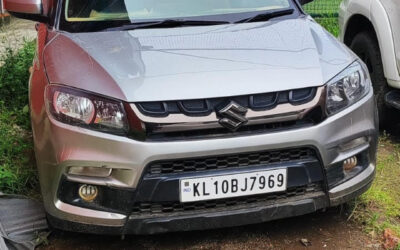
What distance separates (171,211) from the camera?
9.37 feet

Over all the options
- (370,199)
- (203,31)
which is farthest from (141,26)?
(370,199)

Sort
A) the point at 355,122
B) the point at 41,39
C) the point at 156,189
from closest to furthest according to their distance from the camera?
the point at 156,189 < the point at 355,122 < the point at 41,39

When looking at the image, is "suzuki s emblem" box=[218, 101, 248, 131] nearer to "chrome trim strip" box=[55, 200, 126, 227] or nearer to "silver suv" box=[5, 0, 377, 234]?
"silver suv" box=[5, 0, 377, 234]

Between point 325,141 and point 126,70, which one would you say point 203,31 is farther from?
point 325,141

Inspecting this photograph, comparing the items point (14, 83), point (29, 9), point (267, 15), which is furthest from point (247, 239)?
point (14, 83)

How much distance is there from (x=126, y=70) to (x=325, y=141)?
106 cm

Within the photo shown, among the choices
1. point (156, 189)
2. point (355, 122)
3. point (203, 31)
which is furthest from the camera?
point (203, 31)

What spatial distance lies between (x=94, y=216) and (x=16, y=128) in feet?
7.67

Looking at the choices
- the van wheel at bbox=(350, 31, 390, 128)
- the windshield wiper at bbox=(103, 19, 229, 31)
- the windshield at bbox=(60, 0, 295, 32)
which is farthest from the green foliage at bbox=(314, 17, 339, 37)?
the windshield wiper at bbox=(103, 19, 229, 31)

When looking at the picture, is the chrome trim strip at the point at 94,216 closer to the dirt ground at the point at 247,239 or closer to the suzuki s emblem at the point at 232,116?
the dirt ground at the point at 247,239

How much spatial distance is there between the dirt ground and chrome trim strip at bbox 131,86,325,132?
774 millimetres

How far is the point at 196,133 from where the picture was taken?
2.77 metres

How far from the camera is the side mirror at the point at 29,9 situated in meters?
3.70

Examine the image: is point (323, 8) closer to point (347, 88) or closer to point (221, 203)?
point (347, 88)
